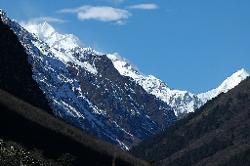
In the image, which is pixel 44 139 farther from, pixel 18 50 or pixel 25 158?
pixel 18 50

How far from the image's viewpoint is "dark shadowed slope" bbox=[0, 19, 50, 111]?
323ft

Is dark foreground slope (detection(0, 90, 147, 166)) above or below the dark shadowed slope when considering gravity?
below

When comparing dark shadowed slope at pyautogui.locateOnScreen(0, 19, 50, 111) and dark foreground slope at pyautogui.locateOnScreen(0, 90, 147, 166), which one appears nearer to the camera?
dark foreground slope at pyautogui.locateOnScreen(0, 90, 147, 166)

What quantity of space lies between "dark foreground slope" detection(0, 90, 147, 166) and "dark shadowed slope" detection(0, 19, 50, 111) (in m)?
24.6

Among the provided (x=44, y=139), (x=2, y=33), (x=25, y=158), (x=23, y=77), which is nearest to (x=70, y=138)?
(x=44, y=139)

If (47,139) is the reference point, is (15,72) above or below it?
above

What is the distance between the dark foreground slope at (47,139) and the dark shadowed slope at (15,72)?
968 inches

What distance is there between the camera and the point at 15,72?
359ft

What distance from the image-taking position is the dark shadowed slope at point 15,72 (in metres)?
98.4

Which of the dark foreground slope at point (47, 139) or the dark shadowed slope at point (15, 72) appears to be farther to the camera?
the dark shadowed slope at point (15, 72)

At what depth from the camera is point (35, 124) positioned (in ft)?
199

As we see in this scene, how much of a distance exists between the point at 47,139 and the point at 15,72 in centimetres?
5134

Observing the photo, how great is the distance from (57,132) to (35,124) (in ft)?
10.1

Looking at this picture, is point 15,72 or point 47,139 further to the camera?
point 15,72
